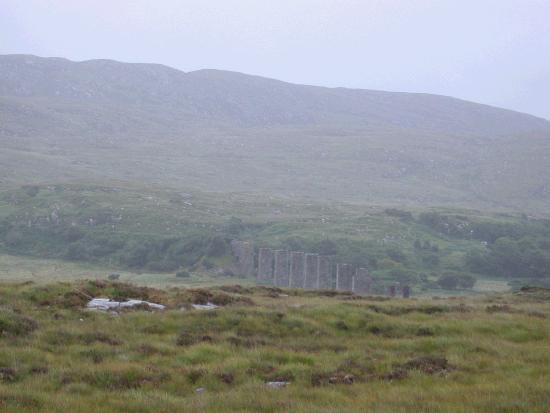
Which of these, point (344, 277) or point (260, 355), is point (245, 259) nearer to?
point (344, 277)

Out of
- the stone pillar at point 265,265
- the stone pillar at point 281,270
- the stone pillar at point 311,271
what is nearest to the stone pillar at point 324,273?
the stone pillar at point 311,271

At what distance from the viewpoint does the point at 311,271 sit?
36281mm

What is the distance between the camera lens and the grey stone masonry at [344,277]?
1358 inches

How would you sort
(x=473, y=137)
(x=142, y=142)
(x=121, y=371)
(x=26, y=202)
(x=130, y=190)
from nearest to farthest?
(x=121, y=371)
(x=26, y=202)
(x=130, y=190)
(x=142, y=142)
(x=473, y=137)

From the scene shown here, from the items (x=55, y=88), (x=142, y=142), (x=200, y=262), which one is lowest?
(x=200, y=262)

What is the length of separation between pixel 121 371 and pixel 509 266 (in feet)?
127

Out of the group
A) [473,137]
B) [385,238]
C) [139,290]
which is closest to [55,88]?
[473,137]

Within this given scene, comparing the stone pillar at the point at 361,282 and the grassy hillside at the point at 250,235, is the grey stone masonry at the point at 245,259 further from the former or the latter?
the stone pillar at the point at 361,282

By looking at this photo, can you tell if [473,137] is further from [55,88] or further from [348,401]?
[348,401]

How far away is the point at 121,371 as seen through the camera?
11852 millimetres

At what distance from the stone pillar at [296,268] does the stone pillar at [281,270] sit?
0.27 meters

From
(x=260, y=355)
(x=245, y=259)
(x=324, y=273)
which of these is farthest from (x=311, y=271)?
(x=260, y=355)

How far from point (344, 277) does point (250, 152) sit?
4025 inches

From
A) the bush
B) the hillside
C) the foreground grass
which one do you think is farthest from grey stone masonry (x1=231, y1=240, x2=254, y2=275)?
the hillside
